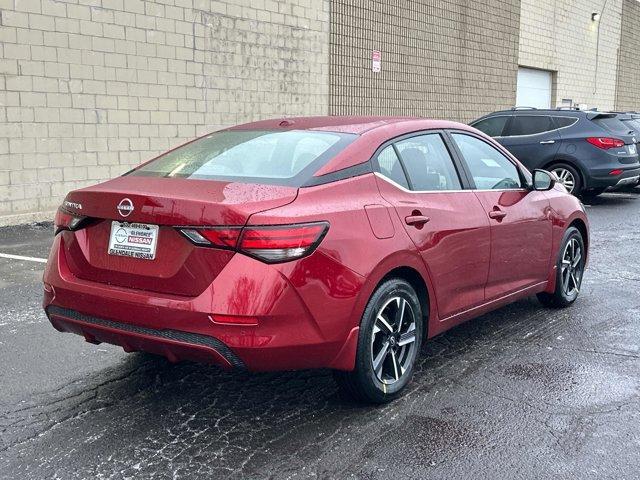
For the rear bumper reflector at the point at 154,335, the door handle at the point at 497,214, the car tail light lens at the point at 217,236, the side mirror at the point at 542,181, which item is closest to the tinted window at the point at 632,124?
the side mirror at the point at 542,181

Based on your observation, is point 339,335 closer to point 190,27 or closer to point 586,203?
point 190,27

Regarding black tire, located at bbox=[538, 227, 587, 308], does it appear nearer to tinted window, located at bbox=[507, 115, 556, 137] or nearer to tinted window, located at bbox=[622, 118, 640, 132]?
tinted window, located at bbox=[507, 115, 556, 137]

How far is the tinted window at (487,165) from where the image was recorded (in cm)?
493

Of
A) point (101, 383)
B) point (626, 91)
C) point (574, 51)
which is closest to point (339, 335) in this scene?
point (101, 383)

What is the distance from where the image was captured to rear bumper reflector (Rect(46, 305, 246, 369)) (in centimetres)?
330

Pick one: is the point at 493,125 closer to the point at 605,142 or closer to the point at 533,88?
the point at 605,142

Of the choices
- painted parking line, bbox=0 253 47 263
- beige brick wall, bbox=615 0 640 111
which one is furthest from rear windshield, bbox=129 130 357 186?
beige brick wall, bbox=615 0 640 111

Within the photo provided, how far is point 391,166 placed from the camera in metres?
4.17

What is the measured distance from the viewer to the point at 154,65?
37.5 ft

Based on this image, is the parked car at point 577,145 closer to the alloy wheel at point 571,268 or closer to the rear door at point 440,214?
the alloy wheel at point 571,268

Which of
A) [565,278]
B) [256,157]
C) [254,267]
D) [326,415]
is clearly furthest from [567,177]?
[254,267]

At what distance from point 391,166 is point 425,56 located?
15059 mm

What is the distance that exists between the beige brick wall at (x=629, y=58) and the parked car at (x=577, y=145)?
20363 mm

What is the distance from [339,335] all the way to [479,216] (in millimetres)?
1622
